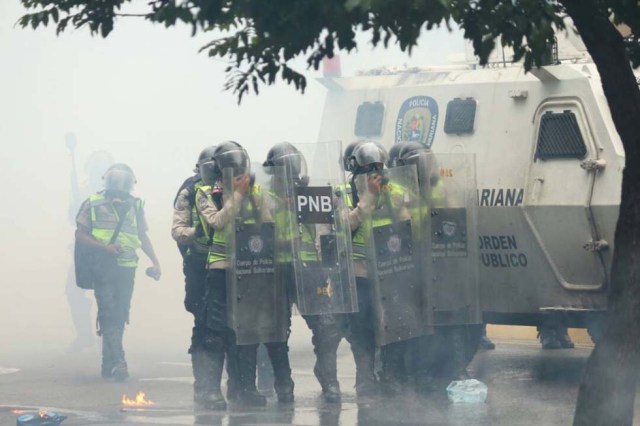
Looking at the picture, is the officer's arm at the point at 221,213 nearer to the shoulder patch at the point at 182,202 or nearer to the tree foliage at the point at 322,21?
the shoulder patch at the point at 182,202

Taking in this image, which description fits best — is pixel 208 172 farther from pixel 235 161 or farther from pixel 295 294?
pixel 295 294

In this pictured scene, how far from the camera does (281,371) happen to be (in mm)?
11562

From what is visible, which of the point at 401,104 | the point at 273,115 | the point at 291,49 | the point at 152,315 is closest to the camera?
the point at 291,49

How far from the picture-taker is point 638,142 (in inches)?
298

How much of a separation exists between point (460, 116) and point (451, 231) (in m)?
1.35

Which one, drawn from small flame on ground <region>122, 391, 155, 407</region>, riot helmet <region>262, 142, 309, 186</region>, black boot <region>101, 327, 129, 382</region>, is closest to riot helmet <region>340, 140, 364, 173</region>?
riot helmet <region>262, 142, 309, 186</region>

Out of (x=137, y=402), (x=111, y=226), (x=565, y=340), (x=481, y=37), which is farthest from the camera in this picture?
(x=565, y=340)

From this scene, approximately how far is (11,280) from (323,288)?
16517 millimetres

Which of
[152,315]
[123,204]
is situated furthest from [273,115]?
[123,204]

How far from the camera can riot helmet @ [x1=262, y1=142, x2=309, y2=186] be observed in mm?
11414

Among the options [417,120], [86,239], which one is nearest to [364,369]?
[417,120]

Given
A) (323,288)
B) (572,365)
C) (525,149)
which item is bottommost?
(572,365)

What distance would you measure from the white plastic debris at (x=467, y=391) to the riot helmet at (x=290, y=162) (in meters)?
1.99

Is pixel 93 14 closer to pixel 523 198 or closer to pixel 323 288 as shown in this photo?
pixel 323 288
